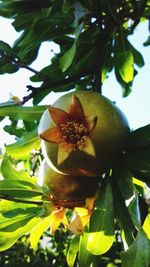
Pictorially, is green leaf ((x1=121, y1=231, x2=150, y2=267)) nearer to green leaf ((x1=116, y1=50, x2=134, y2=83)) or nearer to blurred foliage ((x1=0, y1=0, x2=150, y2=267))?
blurred foliage ((x1=0, y1=0, x2=150, y2=267))

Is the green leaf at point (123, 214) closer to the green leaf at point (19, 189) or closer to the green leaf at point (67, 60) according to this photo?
the green leaf at point (19, 189)

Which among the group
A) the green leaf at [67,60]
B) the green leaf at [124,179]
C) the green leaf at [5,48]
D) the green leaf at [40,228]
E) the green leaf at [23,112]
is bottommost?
the green leaf at [40,228]

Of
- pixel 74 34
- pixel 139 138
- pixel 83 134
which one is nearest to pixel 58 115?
pixel 83 134

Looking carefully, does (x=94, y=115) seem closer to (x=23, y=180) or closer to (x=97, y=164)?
(x=97, y=164)

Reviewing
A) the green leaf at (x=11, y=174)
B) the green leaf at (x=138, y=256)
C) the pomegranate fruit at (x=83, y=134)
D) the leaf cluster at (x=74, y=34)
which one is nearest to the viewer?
the green leaf at (x=138, y=256)

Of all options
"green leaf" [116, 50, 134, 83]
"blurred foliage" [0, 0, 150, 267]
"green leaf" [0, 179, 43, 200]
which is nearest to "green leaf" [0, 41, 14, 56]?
"blurred foliage" [0, 0, 150, 267]

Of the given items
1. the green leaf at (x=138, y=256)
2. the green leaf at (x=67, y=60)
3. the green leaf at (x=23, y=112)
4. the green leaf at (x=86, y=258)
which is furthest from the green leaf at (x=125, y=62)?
the green leaf at (x=138, y=256)

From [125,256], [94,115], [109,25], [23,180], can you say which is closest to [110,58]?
[109,25]

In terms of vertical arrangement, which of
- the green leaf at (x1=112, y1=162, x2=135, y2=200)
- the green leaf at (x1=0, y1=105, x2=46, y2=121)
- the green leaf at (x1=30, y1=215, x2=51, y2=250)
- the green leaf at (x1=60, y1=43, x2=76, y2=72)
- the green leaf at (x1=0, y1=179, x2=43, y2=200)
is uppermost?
the green leaf at (x1=60, y1=43, x2=76, y2=72)
